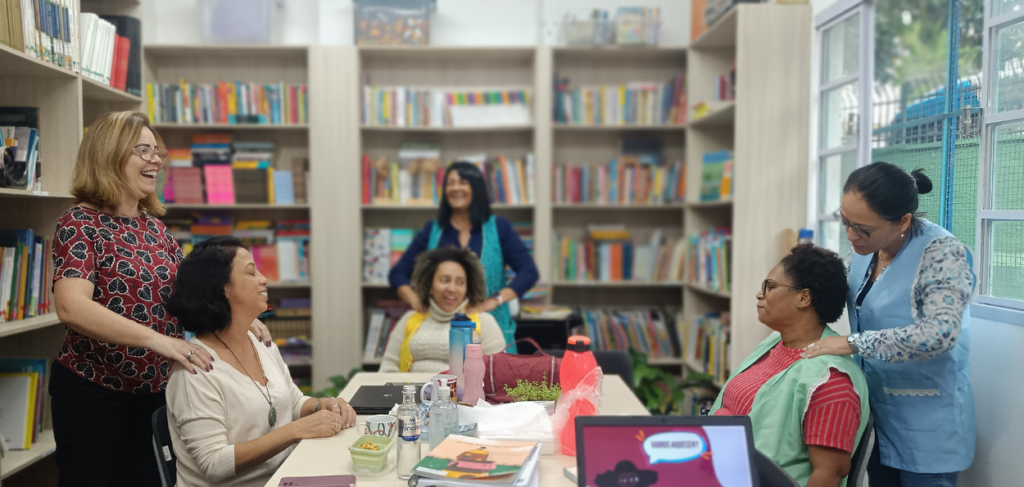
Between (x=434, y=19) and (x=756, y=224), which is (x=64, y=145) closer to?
(x=434, y=19)

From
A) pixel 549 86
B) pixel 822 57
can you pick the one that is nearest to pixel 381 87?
pixel 549 86

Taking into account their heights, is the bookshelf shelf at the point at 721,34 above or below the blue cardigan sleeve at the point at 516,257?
above

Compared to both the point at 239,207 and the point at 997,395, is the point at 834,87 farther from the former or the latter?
the point at 239,207

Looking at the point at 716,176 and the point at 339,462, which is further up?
the point at 716,176

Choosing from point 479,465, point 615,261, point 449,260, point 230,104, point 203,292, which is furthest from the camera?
point 615,261

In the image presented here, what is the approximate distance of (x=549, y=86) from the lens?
4.09 metres

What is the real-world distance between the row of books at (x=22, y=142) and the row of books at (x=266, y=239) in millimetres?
1872

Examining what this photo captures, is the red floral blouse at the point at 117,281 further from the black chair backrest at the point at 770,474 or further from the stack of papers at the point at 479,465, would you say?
the black chair backrest at the point at 770,474

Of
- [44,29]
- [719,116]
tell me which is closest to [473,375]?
[44,29]

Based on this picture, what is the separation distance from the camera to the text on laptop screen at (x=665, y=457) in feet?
3.94

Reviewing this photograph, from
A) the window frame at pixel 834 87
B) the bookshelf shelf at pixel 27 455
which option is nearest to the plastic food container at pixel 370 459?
the bookshelf shelf at pixel 27 455

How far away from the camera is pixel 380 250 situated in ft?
13.8

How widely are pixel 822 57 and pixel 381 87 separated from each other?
2680 mm

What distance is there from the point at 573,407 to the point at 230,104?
346 cm
